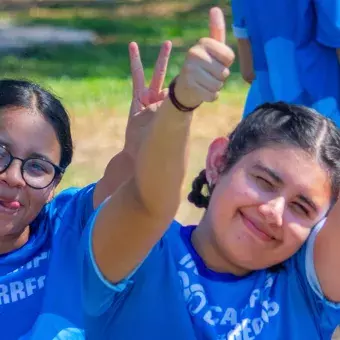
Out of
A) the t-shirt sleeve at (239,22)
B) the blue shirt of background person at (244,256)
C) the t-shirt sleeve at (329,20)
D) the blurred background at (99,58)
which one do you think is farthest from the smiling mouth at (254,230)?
the blurred background at (99,58)

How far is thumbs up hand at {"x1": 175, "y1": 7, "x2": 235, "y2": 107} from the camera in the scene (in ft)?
5.90

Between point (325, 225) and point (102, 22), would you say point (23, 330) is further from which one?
point (102, 22)

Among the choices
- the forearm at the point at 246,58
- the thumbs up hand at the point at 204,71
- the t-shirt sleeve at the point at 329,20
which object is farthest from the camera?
the forearm at the point at 246,58

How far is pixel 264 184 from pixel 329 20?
4.03ft

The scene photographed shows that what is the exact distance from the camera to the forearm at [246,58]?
3.67m

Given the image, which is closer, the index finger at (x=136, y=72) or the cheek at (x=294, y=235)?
the cheek at (x=294, y=235)

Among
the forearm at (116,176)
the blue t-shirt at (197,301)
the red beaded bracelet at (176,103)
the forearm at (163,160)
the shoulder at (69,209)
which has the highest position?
the red beaded bracelet at (176,103)

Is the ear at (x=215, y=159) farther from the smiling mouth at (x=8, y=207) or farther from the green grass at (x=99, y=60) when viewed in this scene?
the green grass at (x=99, y=60)

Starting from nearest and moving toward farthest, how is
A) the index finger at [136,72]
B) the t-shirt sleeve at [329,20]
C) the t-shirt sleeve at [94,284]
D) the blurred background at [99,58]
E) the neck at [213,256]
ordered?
the t-shirt sleeve at [94,284] < the neck at [213,256] < the index finger at [136,72] < the t-shirt sleeve at [329,20] < the blurred background at [99,58]

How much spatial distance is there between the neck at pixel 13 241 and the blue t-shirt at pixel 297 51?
3.54ft

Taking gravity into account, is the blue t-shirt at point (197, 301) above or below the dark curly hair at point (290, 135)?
below

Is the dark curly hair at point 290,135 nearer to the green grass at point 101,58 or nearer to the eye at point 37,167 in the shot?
the eye at point 37,167

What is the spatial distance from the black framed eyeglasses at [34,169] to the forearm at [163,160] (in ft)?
3.01

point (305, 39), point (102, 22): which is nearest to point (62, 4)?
point (102, 22)
